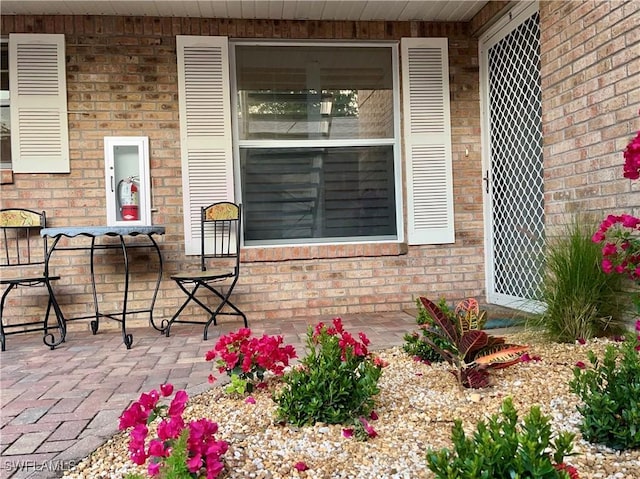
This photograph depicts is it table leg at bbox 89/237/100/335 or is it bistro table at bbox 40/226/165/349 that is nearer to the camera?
bistro table at bbox 40/226/165/349

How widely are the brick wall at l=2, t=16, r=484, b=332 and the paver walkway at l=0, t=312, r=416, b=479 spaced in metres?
0.27

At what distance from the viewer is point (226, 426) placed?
5.07ft

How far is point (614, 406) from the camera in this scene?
1315 mm

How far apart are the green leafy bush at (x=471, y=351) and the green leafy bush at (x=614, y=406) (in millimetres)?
381

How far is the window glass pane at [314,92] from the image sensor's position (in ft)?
13.0

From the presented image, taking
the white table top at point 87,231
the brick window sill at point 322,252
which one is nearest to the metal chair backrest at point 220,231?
the brick window sill at point 322,252

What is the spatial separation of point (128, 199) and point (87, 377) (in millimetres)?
1700

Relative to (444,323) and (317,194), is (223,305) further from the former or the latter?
(444,323)

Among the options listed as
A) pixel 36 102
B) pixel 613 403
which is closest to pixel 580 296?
pixel 613 403

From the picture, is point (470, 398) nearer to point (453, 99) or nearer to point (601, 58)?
point (601, 58)

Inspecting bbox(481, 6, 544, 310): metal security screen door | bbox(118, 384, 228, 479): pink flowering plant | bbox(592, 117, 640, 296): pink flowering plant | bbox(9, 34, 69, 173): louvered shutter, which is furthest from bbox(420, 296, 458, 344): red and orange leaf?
bbox(9, 34, 69, 173): louvered shutter

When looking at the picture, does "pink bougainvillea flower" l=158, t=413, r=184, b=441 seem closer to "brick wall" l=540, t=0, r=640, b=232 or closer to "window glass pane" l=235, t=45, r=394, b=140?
"brick wall" l=540, t=0, r=640, b=232

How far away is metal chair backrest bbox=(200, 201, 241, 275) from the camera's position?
12.1ft

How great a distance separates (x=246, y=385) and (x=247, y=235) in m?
2.21
